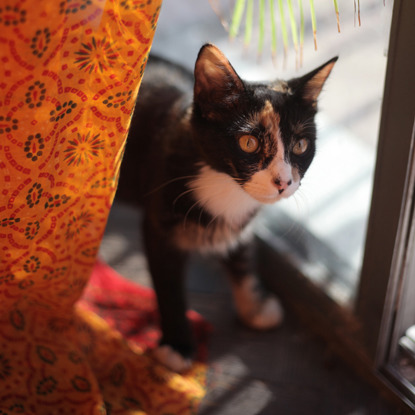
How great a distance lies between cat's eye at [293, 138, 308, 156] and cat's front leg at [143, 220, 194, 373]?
1.28 feet

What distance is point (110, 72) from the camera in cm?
85

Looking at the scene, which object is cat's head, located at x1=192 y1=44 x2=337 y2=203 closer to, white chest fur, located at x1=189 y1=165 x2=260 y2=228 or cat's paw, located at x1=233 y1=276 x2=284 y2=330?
white chest fur, located at x1=189 y1=165 x2=260 y2=228

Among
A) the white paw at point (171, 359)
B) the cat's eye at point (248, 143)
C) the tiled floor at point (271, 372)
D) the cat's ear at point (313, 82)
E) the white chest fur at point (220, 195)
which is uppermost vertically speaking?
the cat's ear at point (313, 82)

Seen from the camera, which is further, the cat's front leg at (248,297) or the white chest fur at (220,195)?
the cat's front leg at (248,297)

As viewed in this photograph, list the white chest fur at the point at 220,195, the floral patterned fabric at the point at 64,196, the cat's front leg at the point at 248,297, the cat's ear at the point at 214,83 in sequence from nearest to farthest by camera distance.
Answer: the floral patterned fabric at the point at 64,196, the cat's ear at the point at 214,83, the white chest fur at the point at 220,195, the cat's front leg at the point at 248,297

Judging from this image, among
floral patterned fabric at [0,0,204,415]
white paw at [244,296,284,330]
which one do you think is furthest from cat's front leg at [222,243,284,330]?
floral patterned fabric at [0,0,204,415]

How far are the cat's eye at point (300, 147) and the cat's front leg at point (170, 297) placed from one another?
1.28 feet

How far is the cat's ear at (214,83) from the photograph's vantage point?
895 mm

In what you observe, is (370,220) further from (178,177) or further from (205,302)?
(205,302)

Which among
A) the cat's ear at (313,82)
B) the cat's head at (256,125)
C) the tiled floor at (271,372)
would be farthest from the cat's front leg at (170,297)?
the cat's ear at (313,82)

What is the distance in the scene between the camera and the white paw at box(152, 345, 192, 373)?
1.30 metres

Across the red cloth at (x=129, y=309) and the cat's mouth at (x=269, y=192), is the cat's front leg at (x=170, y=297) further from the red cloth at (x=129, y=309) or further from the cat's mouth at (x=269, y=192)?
the cat's mouth at (x=269, y=192)

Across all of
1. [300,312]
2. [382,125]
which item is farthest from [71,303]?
[382,125]

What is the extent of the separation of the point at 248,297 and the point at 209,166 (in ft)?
1.78
